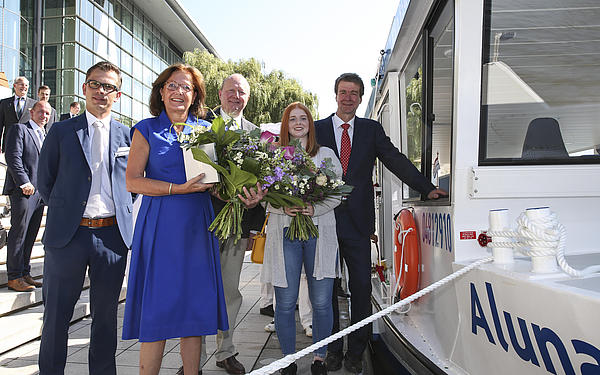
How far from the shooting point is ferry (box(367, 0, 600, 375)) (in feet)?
5.32

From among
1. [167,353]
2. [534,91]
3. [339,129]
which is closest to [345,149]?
[339,129]

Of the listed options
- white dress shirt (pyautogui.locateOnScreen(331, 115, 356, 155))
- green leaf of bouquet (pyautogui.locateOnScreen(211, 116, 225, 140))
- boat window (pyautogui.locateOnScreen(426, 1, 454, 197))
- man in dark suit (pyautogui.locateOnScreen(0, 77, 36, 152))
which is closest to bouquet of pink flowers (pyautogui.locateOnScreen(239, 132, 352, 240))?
green leaf of bouquet (pyautogui.locateOnScreen(211, 116, 225, 140))

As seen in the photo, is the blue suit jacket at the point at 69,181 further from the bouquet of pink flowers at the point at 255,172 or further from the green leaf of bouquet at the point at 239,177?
the green leaf of bouquet at the point at 239,177

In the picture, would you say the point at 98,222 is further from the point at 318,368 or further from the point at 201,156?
the point at 318,368

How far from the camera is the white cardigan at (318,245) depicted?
3.11 metres

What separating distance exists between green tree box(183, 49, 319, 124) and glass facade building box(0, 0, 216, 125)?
7.90 feet

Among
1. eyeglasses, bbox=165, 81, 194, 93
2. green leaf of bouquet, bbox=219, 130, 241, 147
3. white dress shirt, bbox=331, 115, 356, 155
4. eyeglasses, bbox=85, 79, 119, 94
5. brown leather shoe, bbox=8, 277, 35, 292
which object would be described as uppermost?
eyeglasses, bbox=85, 79, 119, 94

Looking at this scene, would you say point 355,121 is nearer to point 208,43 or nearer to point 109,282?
point 109,282

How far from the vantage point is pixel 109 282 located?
2.93 m

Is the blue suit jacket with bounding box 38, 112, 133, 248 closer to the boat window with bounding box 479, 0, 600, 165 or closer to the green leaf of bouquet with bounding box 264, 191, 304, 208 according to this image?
the green leaf of bouquet with bounding box 264, 191, 304, 208

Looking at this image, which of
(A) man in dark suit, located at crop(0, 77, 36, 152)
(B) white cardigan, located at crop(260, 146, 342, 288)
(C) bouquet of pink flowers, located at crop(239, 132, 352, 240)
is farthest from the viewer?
(A) man in dark suit, located at crop(0, 77, 36, 152)

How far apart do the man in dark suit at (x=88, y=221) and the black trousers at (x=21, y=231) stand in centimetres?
213

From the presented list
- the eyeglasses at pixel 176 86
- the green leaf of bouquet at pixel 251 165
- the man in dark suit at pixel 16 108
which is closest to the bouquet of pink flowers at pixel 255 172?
the green leaf of bouquet at pixel 251 165

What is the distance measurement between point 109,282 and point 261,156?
1.29 metres
